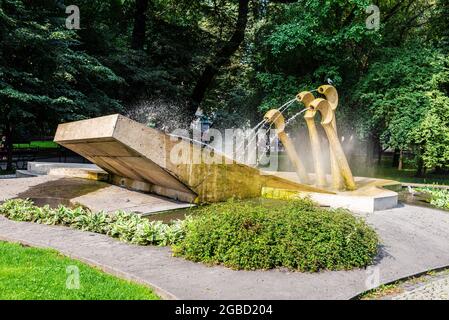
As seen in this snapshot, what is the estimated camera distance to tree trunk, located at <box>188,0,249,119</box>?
75.1 feet

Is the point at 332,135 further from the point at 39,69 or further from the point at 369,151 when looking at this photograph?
the point at 369,151

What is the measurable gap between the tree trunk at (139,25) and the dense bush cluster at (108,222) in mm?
15588

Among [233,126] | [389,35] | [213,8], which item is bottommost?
[233,126]

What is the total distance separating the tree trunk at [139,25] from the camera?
74.2 feet

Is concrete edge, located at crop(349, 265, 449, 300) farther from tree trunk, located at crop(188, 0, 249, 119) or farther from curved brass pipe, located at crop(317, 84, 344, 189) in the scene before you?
tree trunk, located at crop(188, 0, 249, 119)

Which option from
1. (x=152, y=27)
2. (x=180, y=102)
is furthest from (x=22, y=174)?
(x=152, y=27)

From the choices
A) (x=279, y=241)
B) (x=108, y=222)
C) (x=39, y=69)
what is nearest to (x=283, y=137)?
(x=108, y=222)

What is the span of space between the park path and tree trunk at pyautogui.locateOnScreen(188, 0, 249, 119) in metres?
17.0

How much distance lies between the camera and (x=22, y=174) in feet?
44.5

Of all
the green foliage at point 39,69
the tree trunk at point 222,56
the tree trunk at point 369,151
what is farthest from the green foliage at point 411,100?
the green foliage at point 39,69

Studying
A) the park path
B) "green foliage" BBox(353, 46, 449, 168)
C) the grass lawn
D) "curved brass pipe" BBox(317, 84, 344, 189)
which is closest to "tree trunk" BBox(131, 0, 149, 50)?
"green foliage" BBox(353, 46, 449, 168)

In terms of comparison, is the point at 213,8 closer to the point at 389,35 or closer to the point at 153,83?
the point at 153,83
